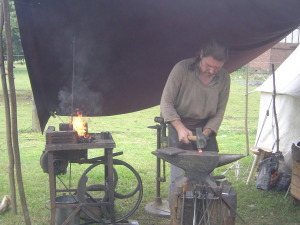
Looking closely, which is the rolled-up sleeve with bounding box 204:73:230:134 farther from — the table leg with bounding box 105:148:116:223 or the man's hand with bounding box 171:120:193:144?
the table leg with bounding box 105:148:116:223

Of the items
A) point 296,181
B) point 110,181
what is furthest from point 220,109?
point 296,181

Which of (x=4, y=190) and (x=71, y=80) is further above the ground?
(x=71, y=80)

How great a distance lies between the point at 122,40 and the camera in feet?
14.4

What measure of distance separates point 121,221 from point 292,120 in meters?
3.09

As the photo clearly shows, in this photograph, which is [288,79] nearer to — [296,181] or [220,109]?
[296,181]

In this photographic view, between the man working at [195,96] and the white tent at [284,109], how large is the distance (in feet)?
7.32

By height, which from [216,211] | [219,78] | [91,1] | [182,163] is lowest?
[216,211]

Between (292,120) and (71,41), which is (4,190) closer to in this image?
(71,41)

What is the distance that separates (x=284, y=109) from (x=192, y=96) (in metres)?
2.72

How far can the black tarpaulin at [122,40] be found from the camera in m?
3.93

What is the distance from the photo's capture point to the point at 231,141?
8688 millimetres

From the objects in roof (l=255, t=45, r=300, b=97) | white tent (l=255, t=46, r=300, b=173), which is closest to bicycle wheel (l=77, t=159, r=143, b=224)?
white tent (l=255, t=46, r=300, b=173)

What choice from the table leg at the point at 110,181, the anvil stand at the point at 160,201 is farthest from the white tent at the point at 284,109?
the table leg at the point at 110,181

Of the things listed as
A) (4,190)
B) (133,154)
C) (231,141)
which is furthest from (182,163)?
(231,141)
